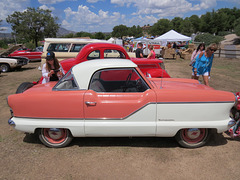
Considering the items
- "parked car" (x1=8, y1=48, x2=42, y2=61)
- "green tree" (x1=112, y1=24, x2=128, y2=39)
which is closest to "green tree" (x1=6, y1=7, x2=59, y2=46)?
"parked car" (x1=8, y1=48, x2=42, y2=61)

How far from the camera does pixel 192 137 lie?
3.25m

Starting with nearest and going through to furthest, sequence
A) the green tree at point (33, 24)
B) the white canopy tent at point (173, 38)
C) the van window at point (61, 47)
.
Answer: the van window at point (61, 47) < the white canopy tent at point (173, 38) < the green tree at point (33, 24)

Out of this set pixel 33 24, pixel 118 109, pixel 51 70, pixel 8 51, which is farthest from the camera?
pixel 33 24

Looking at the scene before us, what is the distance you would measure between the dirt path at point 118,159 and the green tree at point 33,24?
110 feet

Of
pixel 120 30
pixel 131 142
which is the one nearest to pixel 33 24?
pixel 131 142

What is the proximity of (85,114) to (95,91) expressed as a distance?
426 mm

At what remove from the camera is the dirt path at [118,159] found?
270 cm

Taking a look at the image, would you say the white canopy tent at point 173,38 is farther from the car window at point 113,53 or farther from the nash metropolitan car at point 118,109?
the nash metropolitan car at point 118,109

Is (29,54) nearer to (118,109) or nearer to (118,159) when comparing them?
(118,109)

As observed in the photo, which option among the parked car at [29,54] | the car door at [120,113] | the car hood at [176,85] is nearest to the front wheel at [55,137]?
the car door at [120,113]

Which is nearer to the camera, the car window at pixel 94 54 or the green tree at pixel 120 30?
the car window at pixel 94 54

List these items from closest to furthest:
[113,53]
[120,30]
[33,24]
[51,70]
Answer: [51,70] < [113,53] < [33,24] < [120,30]

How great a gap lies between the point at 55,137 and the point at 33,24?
35.0 meters

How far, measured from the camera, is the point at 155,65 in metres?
6.26
